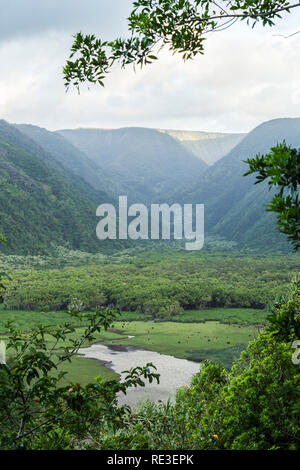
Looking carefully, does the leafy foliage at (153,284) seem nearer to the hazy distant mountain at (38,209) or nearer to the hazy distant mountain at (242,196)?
the hazy distant mountain at (38,209)

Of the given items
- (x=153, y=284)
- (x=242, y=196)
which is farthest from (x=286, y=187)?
(x=242, y=196)

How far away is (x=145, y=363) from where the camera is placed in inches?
800

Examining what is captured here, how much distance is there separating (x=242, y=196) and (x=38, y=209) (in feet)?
246

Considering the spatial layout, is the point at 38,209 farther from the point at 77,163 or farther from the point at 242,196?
the point at 77,163

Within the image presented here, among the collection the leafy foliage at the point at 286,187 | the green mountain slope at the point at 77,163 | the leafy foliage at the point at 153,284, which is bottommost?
the leafy foliage at the point at 153,284

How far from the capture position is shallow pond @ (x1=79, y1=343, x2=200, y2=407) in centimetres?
1586

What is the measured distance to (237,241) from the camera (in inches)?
4080

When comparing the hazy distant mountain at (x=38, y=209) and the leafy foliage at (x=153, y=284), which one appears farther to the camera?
the hazy distant mountain at (x=38, y=209)

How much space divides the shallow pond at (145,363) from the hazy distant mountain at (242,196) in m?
65.7

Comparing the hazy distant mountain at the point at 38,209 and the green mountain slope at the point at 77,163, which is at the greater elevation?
the green mountain slope at the point at 77,163

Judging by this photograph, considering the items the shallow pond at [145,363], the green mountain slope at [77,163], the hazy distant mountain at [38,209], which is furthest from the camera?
the green mountain slope at [77,163]

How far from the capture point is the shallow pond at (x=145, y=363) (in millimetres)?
15859

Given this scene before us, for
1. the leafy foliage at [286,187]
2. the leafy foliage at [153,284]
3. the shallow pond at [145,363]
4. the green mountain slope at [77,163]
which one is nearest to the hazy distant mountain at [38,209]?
the leafy foliage at [153,284]

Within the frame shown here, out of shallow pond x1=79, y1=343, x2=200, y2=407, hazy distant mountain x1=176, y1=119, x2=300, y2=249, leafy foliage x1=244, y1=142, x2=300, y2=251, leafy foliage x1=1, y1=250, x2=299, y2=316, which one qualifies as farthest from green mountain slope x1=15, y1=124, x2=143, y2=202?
leafy foliage x1=244, y1=142, x2=300, y2=251
